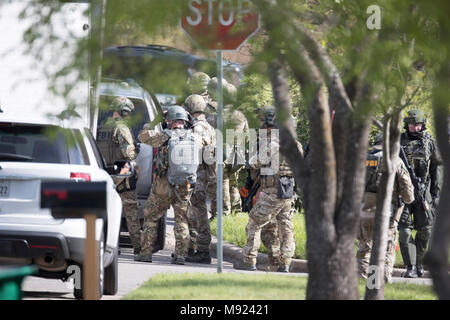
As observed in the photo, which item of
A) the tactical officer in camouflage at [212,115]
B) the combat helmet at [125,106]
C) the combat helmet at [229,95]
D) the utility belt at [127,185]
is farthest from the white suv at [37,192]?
the tactical officer in camouflage at [212,115]

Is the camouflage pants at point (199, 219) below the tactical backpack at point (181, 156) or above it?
below

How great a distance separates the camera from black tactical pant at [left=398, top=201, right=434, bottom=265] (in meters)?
12.3

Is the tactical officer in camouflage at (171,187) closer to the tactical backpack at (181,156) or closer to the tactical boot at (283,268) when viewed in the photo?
the tactical backpack at (181,156)

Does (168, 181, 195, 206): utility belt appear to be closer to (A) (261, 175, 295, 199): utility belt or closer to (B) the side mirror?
(A) (261, 175, 295, 199): utility belt

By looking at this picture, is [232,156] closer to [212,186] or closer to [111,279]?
[212,186]

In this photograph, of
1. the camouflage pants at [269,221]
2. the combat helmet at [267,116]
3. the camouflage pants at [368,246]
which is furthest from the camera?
the camouflage pants at [269,221]

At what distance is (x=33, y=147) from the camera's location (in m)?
8.80

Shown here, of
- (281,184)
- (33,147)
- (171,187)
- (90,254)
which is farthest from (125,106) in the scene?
(90,254)

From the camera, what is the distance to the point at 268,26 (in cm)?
691

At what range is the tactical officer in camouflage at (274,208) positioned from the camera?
1198 cm

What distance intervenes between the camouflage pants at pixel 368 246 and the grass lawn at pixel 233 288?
591mm
